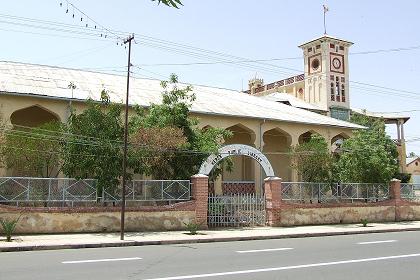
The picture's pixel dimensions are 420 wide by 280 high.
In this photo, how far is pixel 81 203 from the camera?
56.3 feet

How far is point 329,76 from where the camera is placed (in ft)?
150

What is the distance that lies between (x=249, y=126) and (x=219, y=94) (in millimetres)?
5372

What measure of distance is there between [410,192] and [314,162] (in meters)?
6.30

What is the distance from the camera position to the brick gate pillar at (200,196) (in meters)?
18.6

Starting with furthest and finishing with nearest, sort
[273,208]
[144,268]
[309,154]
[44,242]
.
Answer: [309,154]
[273,208]
[44,242]
[144,268]

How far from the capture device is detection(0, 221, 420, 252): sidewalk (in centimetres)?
1382

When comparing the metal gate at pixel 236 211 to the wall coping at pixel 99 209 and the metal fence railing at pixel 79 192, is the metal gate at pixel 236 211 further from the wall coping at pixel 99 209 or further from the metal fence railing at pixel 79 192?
the metal fence railing at pixel 79 192

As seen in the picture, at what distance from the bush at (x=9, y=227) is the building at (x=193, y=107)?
4.56 meters

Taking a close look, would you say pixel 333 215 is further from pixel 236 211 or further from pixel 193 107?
pixel 193 107

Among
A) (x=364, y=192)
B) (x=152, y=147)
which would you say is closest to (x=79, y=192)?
(x=152, y=147)

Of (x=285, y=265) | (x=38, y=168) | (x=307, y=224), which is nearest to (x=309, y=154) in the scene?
(x=307, y=224)

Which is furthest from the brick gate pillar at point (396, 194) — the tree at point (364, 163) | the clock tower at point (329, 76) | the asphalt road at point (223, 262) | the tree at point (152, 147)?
the clock tower at point (329, 76)

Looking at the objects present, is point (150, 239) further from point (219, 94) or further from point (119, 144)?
point (219, 94)

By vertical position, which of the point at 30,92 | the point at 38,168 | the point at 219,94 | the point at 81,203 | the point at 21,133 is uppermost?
the point at 219,94
